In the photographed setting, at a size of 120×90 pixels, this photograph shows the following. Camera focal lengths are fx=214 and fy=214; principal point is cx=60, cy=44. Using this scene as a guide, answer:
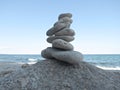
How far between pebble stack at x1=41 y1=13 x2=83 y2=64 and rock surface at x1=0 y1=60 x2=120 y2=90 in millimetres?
283

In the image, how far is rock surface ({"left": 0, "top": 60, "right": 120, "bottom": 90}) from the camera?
17.8 ft

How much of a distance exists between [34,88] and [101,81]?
1.83 meters

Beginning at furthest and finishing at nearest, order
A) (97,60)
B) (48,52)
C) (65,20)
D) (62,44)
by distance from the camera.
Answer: (97,60), (65,20), (48,52), (62,44)

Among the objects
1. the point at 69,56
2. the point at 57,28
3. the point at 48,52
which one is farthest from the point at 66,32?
the point at 69,56

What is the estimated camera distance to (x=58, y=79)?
5586 millimetres

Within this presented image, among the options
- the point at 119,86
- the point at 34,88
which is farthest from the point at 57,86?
the point at 119,86

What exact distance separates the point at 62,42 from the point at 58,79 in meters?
0.99

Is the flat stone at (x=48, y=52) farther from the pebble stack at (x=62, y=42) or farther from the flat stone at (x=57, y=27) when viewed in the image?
the flat stone at (x=57, y=27)

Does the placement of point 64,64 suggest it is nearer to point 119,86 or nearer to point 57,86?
point 57,86

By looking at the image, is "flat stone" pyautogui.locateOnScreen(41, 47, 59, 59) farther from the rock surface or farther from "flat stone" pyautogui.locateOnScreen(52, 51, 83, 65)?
"flat stone" pyautogui.locateOnScreen(52, 51, 83, 65)

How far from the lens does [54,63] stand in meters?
6.03

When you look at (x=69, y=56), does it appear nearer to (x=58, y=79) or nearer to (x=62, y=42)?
(x=62, y=42)

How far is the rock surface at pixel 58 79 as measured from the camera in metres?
5.43

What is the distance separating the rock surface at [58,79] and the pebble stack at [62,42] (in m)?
0.28
